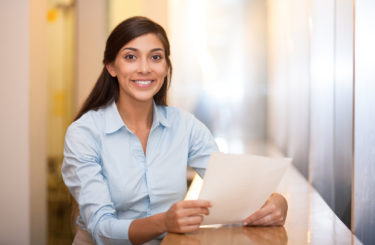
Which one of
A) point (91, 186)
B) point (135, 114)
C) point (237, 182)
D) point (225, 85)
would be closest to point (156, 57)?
point (135, 114)

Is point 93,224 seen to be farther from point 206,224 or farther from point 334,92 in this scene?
point 334,92

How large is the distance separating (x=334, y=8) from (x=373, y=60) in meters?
1.01

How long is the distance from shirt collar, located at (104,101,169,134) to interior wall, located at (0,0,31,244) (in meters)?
1.15

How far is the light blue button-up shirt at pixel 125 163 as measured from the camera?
50.9 inches

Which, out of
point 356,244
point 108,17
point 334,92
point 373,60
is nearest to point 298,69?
point 334,92

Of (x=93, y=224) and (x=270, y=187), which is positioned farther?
(x=93, y=224)

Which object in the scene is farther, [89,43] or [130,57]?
[89,43]

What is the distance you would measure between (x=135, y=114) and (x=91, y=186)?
38cm

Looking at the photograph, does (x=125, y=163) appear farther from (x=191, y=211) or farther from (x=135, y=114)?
(x=191, y=211)

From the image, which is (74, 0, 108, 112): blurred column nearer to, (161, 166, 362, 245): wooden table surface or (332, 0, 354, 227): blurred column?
(332, 0, 354, 227): blurred column

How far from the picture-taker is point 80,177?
1.31m

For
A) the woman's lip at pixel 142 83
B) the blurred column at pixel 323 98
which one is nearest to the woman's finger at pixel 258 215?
the woman's lip at pixel 142 83

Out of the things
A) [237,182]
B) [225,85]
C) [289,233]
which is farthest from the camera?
[225,85]

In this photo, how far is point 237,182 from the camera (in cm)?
105
